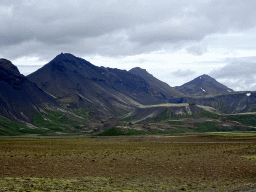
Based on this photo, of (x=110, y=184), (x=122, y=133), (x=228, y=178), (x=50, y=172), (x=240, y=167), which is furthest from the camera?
(x=122, y=133)

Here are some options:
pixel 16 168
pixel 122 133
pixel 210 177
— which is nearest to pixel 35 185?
pixel 16 168

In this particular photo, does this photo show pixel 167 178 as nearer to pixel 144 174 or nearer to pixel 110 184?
pixel 144 174

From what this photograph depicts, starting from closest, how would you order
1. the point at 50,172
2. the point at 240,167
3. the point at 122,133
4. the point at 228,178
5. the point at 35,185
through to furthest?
the point at 35,185 → the point at 228,178 → the point at 50,172 → the point at 240,167 → the point at 122,133

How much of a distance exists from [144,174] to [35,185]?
14.1 metres

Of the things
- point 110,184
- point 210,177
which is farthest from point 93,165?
point 210,177

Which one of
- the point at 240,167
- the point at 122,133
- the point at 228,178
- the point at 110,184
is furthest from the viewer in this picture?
the point at 122,133

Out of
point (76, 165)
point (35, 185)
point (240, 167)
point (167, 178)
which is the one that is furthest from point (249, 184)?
point (76, 165)

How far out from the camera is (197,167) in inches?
1688

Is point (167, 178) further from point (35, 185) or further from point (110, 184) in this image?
point (35, 185)

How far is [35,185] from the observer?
29438mm

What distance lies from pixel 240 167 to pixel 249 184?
471 inches

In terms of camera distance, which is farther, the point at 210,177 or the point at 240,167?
the point at 240,167

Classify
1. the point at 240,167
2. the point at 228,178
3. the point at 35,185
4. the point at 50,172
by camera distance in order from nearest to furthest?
the point at 35,185
the point at 228,178
the point at 50,172
the point at 240,167

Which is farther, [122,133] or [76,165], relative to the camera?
[122,133]
